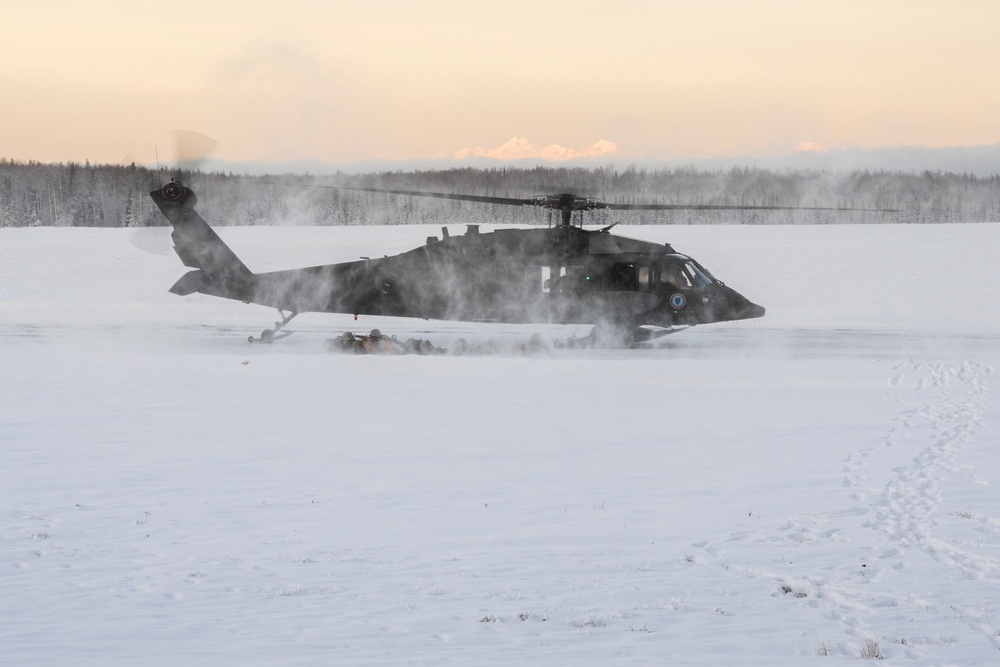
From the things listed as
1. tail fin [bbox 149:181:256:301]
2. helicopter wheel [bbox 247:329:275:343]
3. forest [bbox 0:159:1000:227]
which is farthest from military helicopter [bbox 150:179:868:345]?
forest [bbox 0:159:1000:227]

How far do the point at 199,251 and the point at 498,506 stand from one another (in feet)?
49.3

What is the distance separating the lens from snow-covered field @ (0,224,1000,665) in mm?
6016

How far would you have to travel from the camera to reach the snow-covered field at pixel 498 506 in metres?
6.02

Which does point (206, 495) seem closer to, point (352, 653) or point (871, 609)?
point (352, 653)

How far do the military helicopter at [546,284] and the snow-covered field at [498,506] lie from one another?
41.7 inches

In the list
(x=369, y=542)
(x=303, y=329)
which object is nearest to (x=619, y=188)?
(x=303, y=329)

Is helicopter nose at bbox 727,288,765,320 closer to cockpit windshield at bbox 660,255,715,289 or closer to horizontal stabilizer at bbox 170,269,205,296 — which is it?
cockpit windshield at bbox 660,255,715,289

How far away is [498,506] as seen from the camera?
912 centimetres

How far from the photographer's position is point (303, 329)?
2662cm

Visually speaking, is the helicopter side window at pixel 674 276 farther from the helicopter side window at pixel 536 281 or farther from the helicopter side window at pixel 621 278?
the helicopter side window at pixel 536 281

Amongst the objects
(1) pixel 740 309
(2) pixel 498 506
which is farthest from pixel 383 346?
(2) pixel 498 506

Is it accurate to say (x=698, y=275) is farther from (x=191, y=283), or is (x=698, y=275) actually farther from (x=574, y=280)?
(x=191, y=283)

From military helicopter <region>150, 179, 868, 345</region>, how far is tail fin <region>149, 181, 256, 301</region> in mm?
433

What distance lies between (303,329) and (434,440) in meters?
15.4
